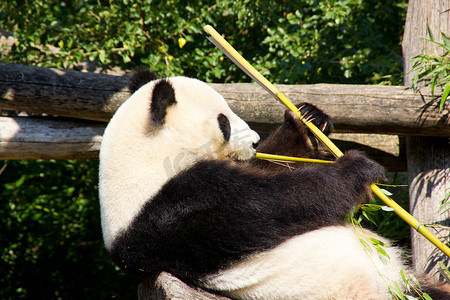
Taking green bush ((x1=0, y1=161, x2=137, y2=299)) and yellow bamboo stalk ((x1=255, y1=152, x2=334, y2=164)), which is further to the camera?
green bush ((x1=0, y1=161, x2=137, y2=299))

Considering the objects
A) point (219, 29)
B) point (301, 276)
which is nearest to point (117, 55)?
point (219, 29)

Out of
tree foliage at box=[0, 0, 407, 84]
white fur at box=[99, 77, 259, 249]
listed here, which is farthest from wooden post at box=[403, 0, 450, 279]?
white fur at box=[99, 77, 259, 249]

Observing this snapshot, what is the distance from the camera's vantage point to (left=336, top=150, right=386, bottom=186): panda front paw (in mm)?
2391

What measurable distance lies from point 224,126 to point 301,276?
Result: 2.73 feet

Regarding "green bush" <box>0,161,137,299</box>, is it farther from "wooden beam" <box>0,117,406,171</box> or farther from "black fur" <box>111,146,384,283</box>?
"black fur" <box>111,146,384,283</box>

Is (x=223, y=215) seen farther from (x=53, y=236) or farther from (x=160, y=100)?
(x=53, y=236)

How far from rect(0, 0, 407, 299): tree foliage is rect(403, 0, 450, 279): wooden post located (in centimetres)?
66

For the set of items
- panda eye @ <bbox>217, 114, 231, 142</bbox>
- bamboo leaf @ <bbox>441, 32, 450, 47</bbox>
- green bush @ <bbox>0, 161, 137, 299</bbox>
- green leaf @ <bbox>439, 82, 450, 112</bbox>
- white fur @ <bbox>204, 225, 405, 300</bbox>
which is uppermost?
bamboo leaf @ <bbox>441, 32, 450, 47</bbox>

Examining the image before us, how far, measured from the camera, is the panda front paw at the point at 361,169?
7.84ft

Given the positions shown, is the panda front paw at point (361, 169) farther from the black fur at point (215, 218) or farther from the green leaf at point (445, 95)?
the green leaf at point (445, 95)

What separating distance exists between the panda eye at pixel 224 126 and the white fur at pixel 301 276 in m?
0.62

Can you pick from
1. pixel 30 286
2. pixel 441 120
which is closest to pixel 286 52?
pixel 441 120

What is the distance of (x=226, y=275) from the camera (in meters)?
2.25

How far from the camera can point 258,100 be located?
10.5 feet
